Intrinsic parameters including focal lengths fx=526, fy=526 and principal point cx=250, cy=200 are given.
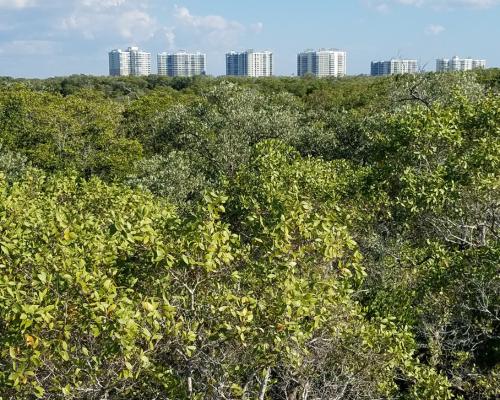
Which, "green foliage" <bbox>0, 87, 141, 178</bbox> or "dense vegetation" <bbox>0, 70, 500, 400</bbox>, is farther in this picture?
"green foliage" <bbox>0, 87, 141, 178</bbox>

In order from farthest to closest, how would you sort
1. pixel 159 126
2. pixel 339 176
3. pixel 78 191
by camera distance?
pixel 159 126 → pixel 339 176 → pixel 78 191

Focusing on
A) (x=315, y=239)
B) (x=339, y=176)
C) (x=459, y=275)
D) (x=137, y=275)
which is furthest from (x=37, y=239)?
(x=339, y=176)

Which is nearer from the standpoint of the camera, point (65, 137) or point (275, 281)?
point (275, 281)

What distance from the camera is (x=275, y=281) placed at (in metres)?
9.25

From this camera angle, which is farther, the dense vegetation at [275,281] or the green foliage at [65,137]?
the green foliage at [65,137]

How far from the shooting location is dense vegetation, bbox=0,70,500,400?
27.6 feet

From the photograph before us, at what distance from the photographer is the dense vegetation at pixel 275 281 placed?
841 cm

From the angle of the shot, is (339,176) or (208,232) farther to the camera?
(339,176)

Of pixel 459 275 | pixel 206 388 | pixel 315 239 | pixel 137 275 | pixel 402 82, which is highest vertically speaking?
pixel 402 82

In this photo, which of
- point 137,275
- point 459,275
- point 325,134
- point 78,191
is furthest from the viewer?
point 325,134

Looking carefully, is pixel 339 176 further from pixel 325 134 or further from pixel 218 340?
→ pixel 325 134

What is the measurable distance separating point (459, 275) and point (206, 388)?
7.35 meters

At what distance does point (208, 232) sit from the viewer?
349 inches

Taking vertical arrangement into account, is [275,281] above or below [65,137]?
below
